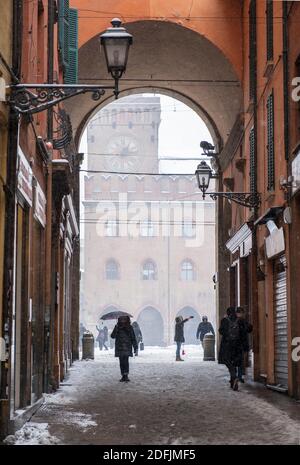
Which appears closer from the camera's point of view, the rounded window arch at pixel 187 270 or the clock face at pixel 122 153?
the rounded window arch at pixel 187 270

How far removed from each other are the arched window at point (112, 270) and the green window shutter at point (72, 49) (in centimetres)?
4457

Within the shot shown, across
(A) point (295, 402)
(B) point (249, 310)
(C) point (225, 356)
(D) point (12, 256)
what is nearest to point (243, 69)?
(B) point (249, 310)

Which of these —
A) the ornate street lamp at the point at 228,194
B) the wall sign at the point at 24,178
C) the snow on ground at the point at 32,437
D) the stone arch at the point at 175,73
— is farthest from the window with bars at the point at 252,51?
the snow on ground at the point at 32,437

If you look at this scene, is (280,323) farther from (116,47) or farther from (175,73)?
(175,73)

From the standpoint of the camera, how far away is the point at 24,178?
11227 mm

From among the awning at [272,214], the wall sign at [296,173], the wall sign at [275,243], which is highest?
the wall sign at [296,173]

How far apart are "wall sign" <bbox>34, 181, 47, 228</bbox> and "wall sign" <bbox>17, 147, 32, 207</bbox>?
0.86m

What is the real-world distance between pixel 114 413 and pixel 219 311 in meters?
15.0

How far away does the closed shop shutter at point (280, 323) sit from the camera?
53.5ft

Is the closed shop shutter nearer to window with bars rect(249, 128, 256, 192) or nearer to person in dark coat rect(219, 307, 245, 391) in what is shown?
person in dark coat rect(219, 307, 245, 391)

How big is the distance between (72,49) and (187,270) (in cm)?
4627

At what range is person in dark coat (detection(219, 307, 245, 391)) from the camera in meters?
16.6

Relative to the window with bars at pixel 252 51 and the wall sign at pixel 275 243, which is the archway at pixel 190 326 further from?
the wall sign at pixel 275 243

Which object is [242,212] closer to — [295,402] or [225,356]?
[225,356]
